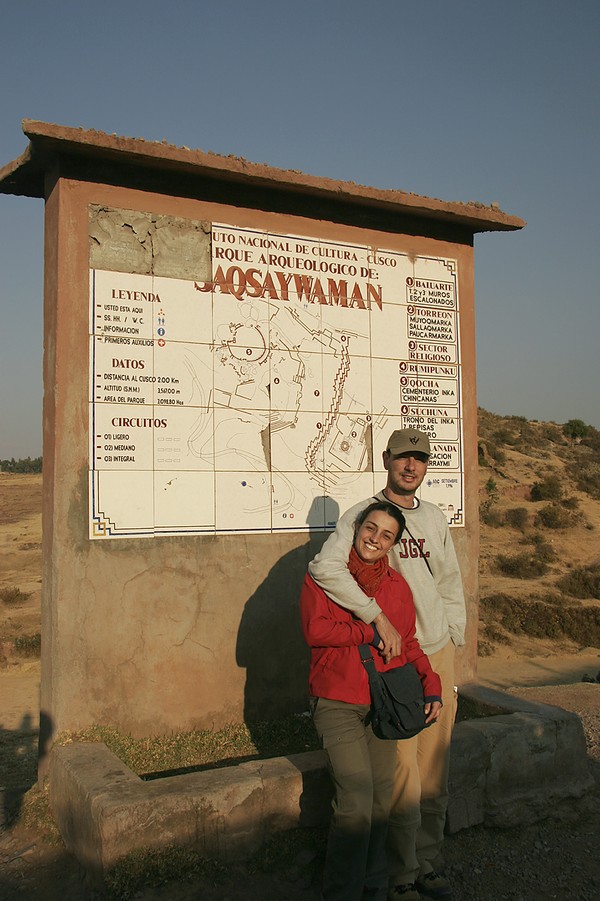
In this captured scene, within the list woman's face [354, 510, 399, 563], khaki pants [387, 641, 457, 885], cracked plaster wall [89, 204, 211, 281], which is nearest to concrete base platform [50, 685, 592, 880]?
khaki pants [387, 641, 457, 885]

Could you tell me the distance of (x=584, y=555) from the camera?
2036 cm

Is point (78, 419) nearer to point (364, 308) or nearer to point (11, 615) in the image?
point (364, 308)

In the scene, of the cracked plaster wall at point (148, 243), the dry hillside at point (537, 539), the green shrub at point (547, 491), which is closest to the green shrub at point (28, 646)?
the dry hillside at point (537, 539)

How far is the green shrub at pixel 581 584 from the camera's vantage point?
54.1 ft

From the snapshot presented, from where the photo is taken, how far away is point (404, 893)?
358 cm

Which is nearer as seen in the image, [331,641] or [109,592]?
[331,641]

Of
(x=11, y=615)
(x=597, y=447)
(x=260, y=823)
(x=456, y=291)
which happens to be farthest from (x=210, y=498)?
(x=597, y=447)

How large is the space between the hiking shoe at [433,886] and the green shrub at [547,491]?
22.1 metres

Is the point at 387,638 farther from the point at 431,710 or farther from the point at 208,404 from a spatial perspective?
the point at 208,404

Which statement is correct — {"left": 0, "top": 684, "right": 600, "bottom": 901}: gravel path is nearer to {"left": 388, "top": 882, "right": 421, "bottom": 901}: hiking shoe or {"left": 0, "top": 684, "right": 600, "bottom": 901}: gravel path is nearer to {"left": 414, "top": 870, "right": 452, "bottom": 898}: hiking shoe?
{"left": 414, "top": 870, "right": 452, "bottom": 898}: hiking shoe

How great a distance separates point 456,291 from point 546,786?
3.52m

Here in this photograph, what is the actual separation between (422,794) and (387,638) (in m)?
1.04

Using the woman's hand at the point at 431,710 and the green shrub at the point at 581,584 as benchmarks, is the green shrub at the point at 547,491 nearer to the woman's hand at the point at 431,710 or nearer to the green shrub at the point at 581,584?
the green shrub at the point at 581,584

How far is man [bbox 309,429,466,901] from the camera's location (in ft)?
11.9
